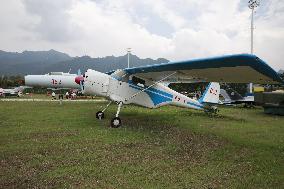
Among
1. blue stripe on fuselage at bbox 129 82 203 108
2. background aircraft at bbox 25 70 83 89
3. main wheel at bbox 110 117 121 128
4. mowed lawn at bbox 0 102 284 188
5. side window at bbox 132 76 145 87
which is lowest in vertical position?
mowed lawn at bbox 0 102 284 188

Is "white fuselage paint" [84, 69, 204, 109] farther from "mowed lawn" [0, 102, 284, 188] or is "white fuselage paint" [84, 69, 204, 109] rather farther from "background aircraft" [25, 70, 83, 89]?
"background aircraft" [25, 70, 83, 89]

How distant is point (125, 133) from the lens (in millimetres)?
10328

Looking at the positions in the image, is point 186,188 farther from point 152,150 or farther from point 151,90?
point 151,90

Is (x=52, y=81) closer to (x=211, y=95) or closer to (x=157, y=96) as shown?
(x=157, y=96)

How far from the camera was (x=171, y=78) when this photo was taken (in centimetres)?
1344

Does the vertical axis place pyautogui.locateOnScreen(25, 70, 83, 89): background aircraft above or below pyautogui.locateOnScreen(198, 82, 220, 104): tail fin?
above

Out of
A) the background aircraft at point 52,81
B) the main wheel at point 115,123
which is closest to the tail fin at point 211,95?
the main wheel at point 115,123

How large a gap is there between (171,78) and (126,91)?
2134mm

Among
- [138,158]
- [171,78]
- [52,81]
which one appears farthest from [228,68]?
[52,81]

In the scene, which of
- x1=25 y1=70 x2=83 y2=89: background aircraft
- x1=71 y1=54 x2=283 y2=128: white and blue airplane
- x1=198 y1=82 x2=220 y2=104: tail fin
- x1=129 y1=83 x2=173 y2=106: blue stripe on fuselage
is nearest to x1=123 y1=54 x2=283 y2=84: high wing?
x1=71 y1=54 x2=283 y2=128: white and blue airplane

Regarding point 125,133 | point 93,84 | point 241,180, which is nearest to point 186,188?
point 241,180

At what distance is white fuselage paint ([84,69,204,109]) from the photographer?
1312 cm

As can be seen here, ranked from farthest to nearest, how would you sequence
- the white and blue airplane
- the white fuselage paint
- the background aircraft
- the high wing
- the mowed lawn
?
1. the background aircraft
2. the white fuselage paint
3. the white and blue airplane
4. the high wing
5. the mowed lawn

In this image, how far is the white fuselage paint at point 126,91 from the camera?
1312cm
